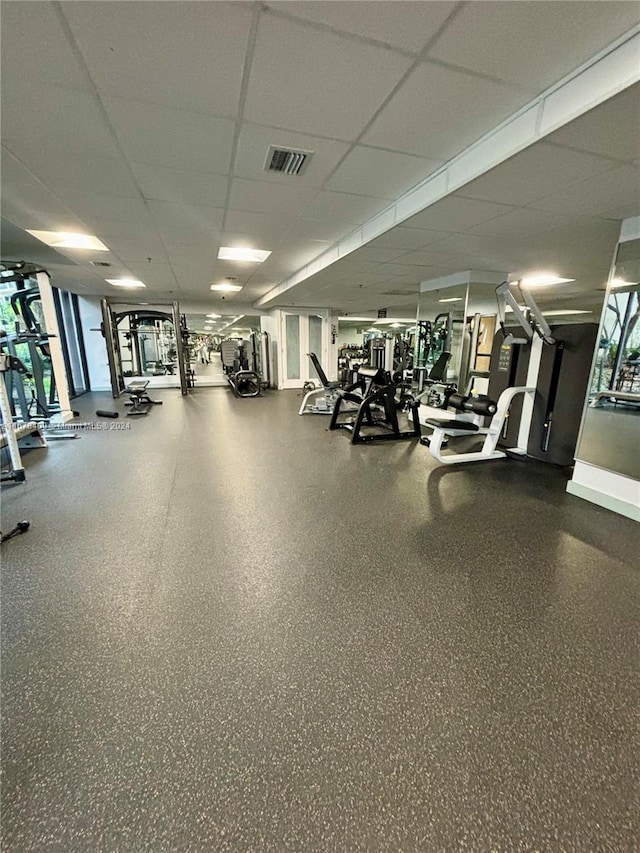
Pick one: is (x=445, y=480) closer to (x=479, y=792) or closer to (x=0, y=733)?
(x=479, y=792)

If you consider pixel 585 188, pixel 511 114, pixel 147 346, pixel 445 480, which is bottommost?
pixel 445 480

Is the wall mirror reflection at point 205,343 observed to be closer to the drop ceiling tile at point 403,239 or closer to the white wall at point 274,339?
the white wall at point 274,339

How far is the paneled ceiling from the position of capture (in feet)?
4.66

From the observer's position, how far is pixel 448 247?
13.0 feet

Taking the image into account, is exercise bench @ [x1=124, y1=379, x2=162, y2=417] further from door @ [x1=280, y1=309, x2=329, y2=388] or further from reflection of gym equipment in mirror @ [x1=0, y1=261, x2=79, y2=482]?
door @ [x1=280, y1=309, x2=329, y2=388]

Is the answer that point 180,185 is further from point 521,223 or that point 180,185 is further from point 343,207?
point 521,223

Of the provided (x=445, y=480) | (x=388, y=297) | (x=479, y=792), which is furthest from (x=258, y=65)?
(x=388, y=297)

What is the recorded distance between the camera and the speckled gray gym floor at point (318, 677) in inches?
38.3

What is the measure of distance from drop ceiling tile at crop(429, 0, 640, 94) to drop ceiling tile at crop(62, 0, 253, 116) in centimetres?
92

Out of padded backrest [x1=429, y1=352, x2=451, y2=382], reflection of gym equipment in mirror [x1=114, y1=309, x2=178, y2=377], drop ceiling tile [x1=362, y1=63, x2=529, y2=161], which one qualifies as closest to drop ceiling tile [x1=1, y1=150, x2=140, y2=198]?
drop ceiling tile [x1=362, y1=63, x2=529, y2=161]

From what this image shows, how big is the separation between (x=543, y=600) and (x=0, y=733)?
2418mm

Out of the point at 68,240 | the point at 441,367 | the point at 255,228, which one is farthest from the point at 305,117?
the point at 441,367

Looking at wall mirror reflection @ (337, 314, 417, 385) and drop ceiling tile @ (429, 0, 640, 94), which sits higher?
drop ceiling tile @ (429, 0, 640, 94)

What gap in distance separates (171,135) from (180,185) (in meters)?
0.72
